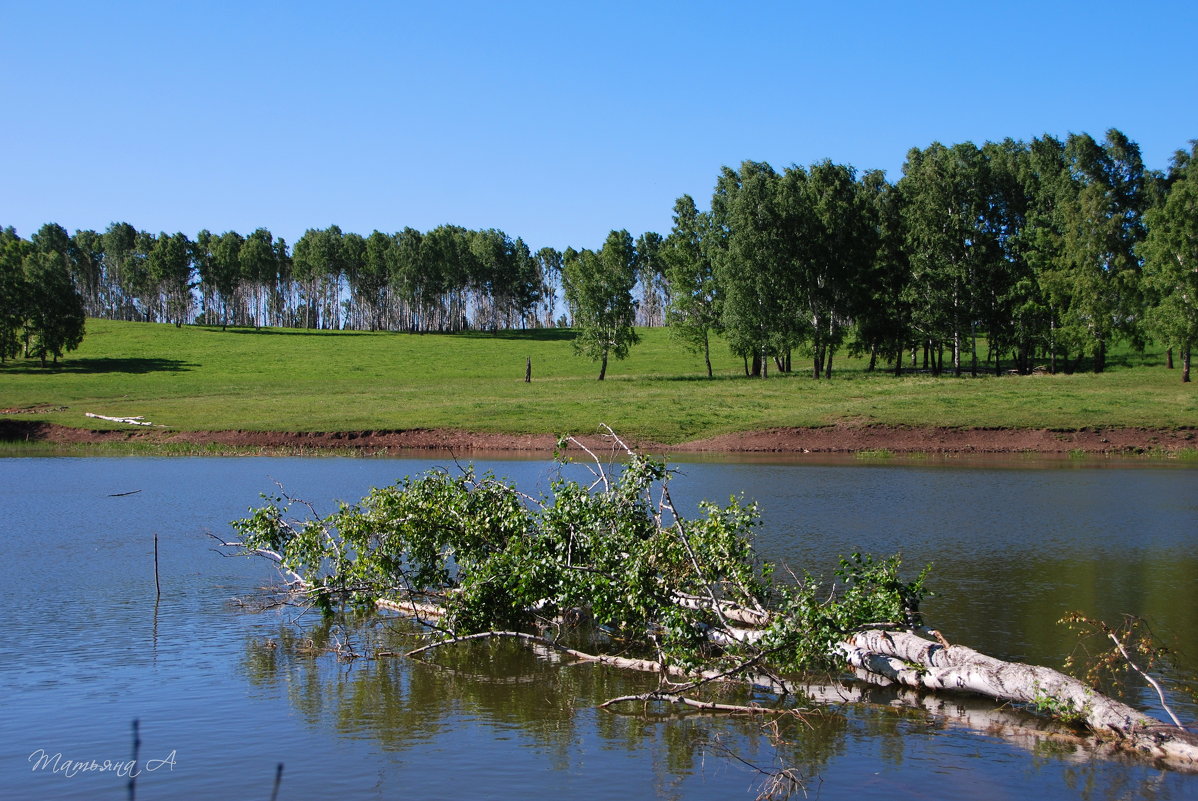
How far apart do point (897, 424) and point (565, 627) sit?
3318 centimetres

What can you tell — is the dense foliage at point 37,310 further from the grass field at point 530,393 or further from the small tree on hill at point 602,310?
the small tree on hill at point 602,310

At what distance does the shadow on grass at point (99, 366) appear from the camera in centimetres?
7938

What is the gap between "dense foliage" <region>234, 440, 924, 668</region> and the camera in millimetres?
11227

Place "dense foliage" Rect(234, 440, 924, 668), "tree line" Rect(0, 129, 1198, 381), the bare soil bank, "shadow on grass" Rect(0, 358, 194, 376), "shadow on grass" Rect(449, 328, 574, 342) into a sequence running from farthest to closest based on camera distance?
"shadow on grass" Rect(449, 328, 574, 342), "shadow on grass" Rect(0, 358, 194, 376), "tree line" Rect(0, 129, 1198, 381), the bare soil bank, "dense foliage" Rect(234, 440, 924, 668)

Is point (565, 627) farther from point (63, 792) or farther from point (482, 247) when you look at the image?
point (482, 247)

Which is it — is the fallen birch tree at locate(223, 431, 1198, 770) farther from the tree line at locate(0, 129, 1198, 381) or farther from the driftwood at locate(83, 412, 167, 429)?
the tree line at locate(0, 129, 1198, 381)

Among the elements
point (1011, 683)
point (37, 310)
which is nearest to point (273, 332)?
point (37, 310)

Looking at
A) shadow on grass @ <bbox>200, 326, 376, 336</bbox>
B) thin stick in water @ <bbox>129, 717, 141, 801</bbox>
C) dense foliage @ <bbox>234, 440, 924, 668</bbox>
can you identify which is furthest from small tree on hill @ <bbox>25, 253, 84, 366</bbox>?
thin stick in water @ <bbox>129, 717, 141, 801</bbox>

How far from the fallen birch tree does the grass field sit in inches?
1218

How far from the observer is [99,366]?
8319cm

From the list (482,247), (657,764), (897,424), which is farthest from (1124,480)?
(482,247)

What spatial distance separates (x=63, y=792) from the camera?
873 cm

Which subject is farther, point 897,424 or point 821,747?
point 897,424

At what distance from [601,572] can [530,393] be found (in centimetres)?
5061
